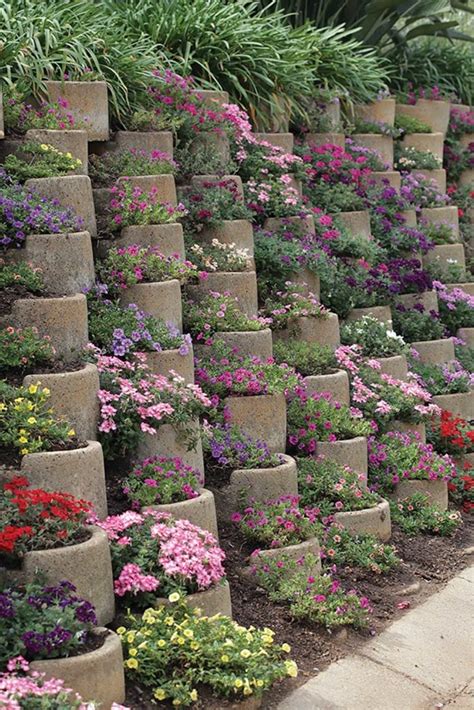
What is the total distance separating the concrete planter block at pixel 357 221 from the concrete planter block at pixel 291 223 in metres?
0.55

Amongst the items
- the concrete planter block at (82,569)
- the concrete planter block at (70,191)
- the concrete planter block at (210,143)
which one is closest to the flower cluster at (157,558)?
the concrete planter block at (82,569)

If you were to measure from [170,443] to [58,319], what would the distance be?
0.79m

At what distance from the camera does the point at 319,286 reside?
705 cm

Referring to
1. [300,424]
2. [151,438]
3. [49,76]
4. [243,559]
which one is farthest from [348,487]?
[49,76]

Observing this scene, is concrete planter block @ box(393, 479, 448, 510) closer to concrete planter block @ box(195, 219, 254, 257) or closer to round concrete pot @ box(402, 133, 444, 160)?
concrete planter block @ box(195, 219, 254, 257)

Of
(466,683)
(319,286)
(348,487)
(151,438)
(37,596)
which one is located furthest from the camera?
(319,286)

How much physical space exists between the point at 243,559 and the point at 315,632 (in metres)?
0.53

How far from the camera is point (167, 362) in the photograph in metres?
5.41

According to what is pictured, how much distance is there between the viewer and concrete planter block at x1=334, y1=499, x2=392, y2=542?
19.1ft

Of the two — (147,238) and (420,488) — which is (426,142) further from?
(147,238)

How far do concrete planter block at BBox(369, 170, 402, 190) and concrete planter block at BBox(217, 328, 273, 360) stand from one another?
2682 millimetres

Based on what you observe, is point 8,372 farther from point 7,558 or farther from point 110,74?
point 110,74

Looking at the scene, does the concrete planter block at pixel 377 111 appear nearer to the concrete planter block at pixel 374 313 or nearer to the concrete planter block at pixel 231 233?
the concrete planter block at pixel 374 313

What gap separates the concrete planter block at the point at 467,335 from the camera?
8391 mm
